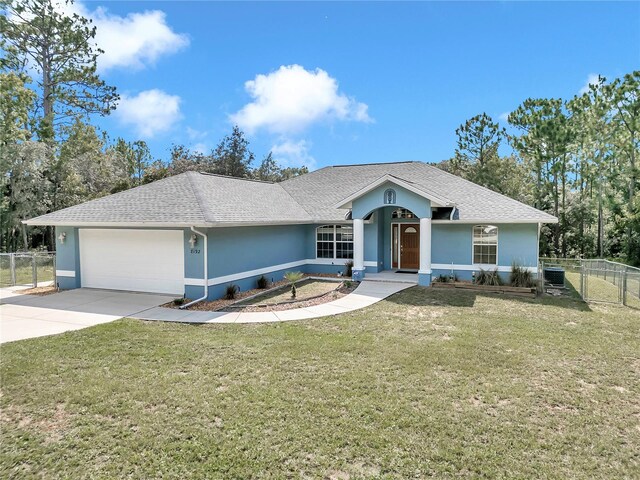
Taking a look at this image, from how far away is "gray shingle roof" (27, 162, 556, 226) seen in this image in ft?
45.7

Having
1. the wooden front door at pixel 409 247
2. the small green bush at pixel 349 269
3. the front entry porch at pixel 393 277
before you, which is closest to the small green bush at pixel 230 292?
the front entry porch at pixel 393 277

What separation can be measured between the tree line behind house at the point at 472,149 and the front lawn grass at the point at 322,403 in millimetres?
23289

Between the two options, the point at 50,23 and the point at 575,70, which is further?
the point at 50,23

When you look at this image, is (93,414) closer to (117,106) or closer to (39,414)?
(39,414)

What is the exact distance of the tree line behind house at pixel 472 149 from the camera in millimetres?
26984

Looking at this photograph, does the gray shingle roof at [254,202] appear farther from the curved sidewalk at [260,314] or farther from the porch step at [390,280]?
the porch step at [390,280]

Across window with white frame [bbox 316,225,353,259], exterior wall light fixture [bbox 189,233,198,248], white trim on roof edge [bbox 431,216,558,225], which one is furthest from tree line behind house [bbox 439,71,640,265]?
exterior wall light fixture [bbox 189,233,198,248]

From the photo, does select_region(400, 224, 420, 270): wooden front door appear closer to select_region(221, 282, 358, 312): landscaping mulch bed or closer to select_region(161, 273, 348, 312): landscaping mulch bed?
select_region(221, 282, 358, 312): landscaping mulch bed

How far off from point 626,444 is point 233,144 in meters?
41.3

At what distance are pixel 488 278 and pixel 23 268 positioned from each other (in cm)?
2073

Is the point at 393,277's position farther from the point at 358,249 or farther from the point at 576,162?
the point at 576,162

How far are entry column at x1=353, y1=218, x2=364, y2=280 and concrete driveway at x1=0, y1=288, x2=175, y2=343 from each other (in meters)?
7.89

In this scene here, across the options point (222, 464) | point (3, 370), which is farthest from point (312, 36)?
point (222, 464)

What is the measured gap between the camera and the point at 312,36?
19641 mm
